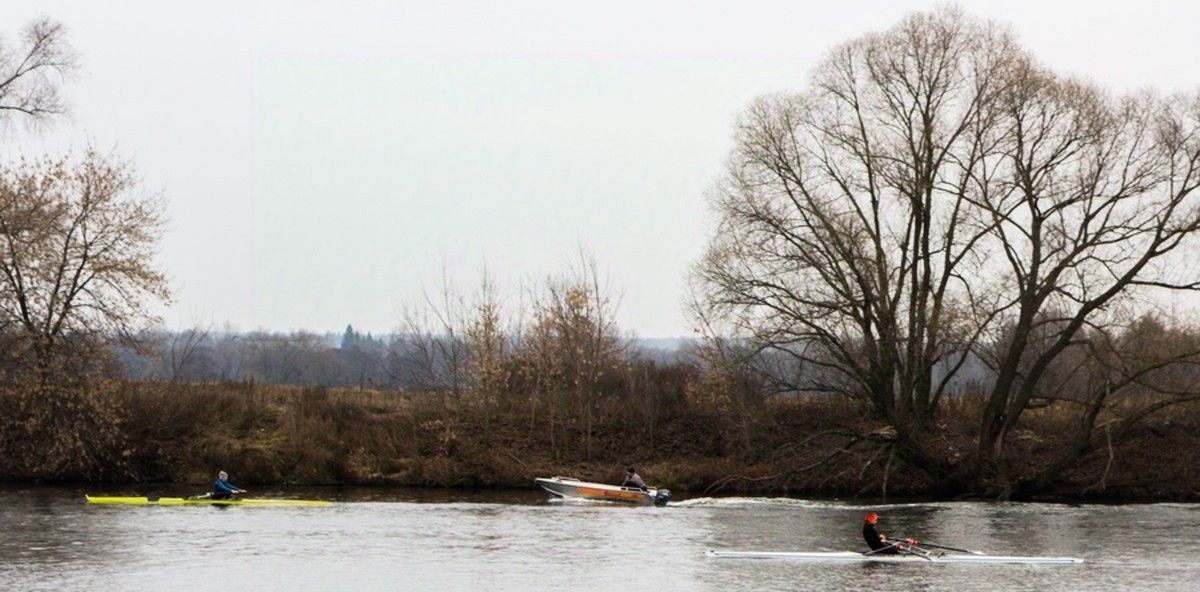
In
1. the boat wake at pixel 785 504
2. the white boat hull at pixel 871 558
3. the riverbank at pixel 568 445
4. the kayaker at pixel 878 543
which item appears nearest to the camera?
the white boat hull at pixel 871 558

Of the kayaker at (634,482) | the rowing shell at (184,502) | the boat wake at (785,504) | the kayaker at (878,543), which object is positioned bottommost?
the kayaker at (878,543)

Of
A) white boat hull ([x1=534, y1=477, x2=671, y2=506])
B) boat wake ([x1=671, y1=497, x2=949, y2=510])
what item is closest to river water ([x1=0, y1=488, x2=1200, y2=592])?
boat wake ([x1=671, y1=497, x2=949, y2=510])

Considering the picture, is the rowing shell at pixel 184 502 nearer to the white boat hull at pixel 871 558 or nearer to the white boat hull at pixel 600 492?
the white boat hull at pixel 600 492

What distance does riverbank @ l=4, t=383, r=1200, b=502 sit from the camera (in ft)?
182

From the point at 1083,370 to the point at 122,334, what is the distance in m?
37.5

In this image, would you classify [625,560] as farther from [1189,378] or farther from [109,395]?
[1189,378]

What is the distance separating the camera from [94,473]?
185 ft

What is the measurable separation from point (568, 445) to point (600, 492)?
9.04m

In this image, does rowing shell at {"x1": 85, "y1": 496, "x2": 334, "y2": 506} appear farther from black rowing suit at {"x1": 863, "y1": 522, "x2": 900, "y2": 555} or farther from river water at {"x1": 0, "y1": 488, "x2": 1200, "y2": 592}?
black rowing suit at {"x1": 863, "y1": 522, "x2": 900, "y2": 555}

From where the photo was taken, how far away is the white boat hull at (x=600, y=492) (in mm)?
51987

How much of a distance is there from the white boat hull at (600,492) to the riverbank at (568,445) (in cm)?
453

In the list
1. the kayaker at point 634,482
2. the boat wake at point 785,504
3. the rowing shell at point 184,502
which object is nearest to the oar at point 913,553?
the boat wake at point 785,504

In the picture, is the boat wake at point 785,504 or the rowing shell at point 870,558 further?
the boat wake at point 785,504

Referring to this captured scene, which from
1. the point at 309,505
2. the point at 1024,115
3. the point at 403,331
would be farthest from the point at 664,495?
the point at 403,331
